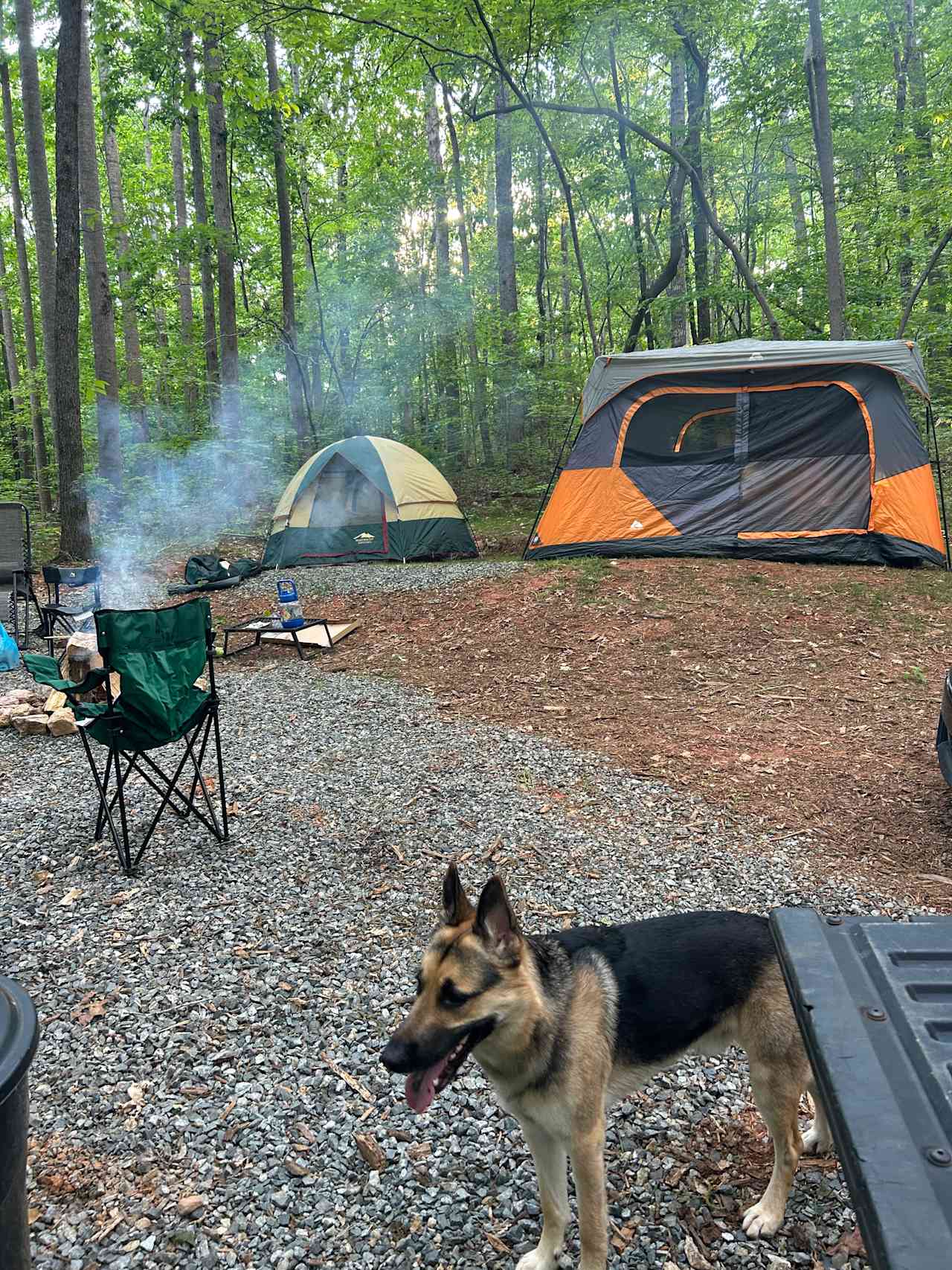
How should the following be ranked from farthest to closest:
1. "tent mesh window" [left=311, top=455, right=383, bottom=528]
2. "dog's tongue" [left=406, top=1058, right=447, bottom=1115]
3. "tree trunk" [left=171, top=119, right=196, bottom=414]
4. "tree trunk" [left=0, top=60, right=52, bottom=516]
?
"tree trunk" [left=171, top=119, right=196, bottom=414] < "tree trunk" [left=0, top=60, right=52, bottom=516] < "tent mesh window" [left=311, top=455, right=383, bottom=528] < "dog's tongue" [left=406, top=1058, right=447, bottom=1115]

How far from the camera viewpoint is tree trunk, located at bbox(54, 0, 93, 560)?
30.2ft

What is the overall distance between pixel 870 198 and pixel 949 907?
15463mm

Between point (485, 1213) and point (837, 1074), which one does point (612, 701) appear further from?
point (837, 1074)

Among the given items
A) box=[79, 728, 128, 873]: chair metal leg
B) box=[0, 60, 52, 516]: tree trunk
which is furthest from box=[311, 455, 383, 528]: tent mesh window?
box=[0, 60, 52, 516]: tree trunk

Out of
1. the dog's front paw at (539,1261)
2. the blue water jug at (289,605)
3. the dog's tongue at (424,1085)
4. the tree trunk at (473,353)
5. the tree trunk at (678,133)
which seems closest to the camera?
the dog's tongue at (424,1085)

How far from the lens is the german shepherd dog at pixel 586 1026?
63.2 inches

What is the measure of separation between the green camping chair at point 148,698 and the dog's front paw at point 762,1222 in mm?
2815

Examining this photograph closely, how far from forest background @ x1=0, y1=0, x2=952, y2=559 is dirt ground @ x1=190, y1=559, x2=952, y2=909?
5.54 m

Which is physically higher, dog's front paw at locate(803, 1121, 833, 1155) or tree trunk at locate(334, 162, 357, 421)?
tree trunk at locate(334, 162, 357, 421)

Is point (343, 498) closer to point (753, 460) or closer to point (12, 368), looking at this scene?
point (753, 460)

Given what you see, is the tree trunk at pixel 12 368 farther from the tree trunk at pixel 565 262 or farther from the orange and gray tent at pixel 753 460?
the orange and gray tent at pixel 753 460

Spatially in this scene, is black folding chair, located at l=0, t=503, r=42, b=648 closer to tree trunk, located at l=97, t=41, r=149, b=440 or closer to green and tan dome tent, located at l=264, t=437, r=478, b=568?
green and tan dome tent, located at l=264, t=437, r=478, b=568

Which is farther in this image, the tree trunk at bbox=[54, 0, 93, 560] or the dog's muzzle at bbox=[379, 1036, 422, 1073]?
the tree trunk at bbox=[54, 0, 93, 560]

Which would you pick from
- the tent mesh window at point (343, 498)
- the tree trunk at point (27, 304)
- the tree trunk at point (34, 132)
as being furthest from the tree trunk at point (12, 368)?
the tent mesh window at point (343, 498)
